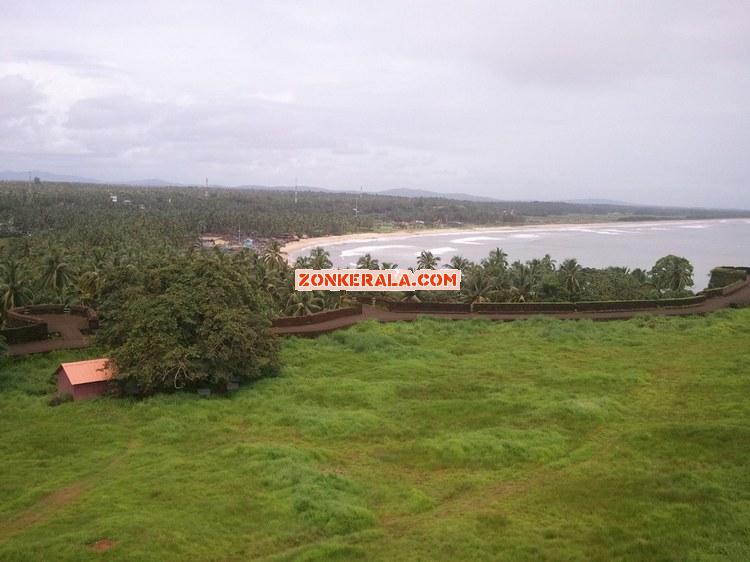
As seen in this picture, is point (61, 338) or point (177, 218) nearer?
point (61, 338)

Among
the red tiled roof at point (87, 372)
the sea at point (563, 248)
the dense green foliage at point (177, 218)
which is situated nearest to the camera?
the red tiled roof at point (87, 372)

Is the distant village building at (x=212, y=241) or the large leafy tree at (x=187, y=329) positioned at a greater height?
the large leafy tree at (x=187, y=329)

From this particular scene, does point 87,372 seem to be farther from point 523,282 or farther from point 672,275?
point 672,275

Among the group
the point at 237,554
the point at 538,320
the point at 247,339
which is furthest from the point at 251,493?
the point at 538,320

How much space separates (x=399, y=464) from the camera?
36.5ft

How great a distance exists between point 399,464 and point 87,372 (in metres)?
8.78

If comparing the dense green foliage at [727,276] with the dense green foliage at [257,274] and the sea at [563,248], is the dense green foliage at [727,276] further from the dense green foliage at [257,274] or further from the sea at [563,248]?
the sea at [563,248]

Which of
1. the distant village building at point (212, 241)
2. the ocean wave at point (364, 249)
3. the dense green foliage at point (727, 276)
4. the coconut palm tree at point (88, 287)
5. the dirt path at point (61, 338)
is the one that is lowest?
the ocean wave at point (364, 249)

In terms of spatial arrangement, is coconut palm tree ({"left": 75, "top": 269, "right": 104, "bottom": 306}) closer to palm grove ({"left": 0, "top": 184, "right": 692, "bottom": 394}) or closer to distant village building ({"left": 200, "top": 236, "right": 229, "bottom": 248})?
palm grove ({"left": 0, "top": 184, "right": 692, "bottom": 394})

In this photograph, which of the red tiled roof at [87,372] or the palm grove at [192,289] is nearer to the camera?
the red tiled roof at [87,372]

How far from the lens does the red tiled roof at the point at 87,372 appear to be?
15.3m

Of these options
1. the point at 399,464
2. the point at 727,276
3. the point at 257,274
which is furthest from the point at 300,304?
the point at 727,276

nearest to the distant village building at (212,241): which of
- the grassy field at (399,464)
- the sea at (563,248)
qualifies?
the sea at (563,248)

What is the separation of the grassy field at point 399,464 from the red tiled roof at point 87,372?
0.82m
